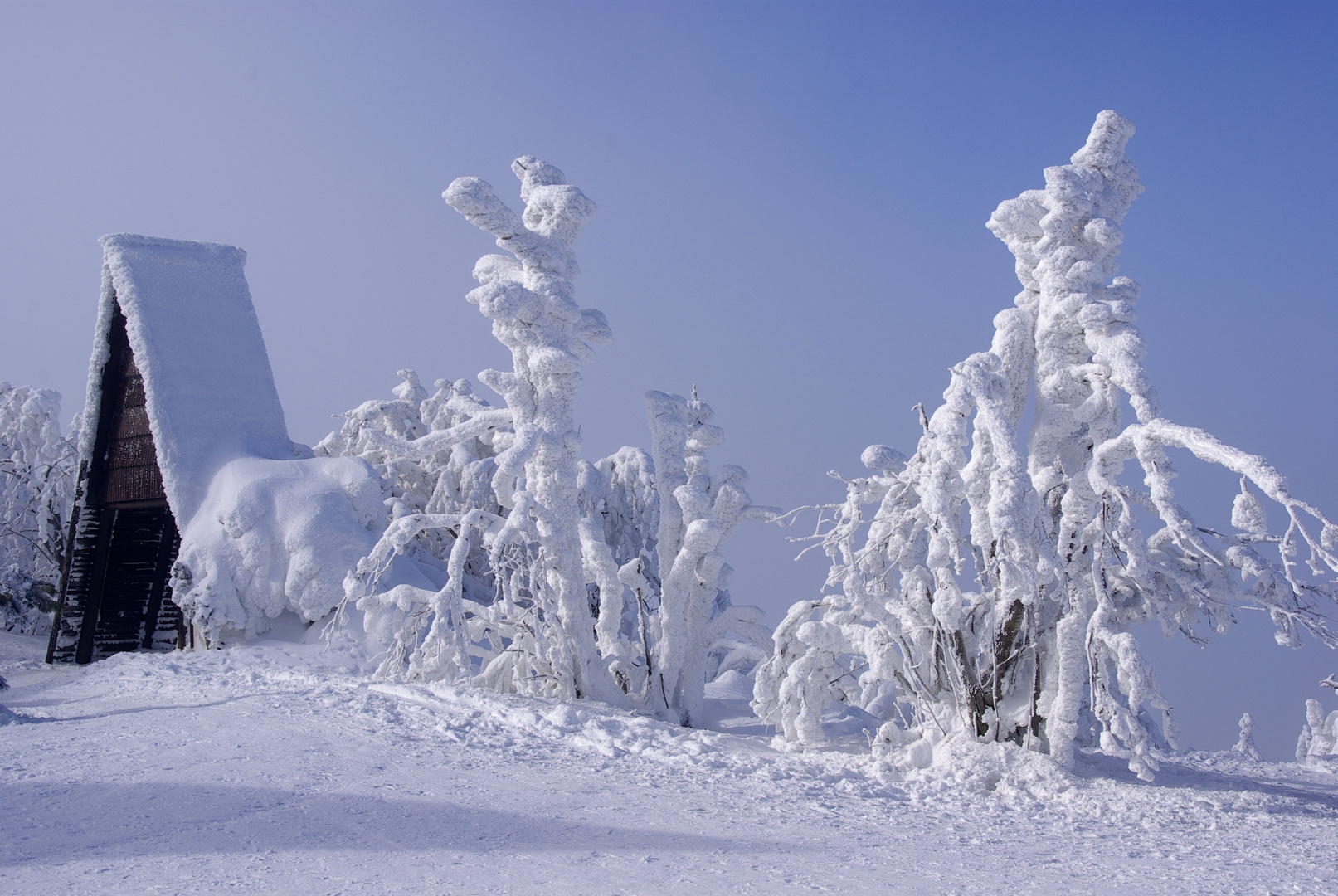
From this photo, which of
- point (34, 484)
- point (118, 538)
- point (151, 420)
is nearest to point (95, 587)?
point (118, 538)

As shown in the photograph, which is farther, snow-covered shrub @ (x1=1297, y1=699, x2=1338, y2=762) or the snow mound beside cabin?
snow-covered shrub @ (x1=1297, y1=699, x2=1338, y2=762)

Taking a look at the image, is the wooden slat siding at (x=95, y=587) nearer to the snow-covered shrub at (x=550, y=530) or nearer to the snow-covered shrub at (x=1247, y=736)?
the snow-covered shrub at (x=550, y=530)

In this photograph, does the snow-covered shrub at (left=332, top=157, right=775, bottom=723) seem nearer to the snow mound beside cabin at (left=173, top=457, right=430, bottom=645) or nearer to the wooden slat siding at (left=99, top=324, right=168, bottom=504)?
the snow mound beside cabin at (left=173, top=457, right=430, bottom=645)

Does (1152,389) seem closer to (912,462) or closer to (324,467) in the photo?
(912,462)

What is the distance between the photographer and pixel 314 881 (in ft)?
9.70

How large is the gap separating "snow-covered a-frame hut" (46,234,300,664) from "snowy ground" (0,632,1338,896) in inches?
205

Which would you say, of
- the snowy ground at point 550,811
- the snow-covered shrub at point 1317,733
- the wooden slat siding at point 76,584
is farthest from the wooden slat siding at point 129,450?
the snow-covered shrub at point 1317,733

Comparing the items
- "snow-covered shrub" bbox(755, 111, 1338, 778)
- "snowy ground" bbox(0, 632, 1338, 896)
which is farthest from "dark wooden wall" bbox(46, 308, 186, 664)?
"snow-covered shrub" bbox(755, 111, 1338, 778)

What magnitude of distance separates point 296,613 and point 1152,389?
27.6 feet

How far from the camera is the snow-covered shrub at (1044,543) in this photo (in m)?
5.02

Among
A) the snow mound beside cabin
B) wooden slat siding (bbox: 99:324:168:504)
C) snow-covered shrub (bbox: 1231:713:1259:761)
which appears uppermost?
wooden slat siding (bbox: 99:324:168:504)

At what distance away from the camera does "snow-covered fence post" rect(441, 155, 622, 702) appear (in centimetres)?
718

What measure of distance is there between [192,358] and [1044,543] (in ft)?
34.8

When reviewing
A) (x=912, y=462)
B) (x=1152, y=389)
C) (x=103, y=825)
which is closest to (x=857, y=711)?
(x=912, y=462)
